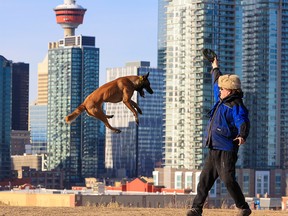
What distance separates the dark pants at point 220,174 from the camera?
966 inches

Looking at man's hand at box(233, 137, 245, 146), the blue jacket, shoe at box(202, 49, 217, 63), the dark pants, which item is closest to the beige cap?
the blue jacket

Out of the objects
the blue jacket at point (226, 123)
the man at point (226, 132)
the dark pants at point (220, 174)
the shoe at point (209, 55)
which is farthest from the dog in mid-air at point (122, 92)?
the blue jacket at point (226, 123)

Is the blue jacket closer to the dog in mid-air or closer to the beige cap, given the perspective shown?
the beige cap

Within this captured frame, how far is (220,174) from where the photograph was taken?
24578 millimetres

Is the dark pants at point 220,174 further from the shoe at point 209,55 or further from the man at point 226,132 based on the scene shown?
the shoe at point 209,55

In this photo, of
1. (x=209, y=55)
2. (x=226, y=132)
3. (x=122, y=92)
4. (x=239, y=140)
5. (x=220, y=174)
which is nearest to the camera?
(x=239, y=140)

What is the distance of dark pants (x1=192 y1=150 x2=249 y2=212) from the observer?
24547 millimetres

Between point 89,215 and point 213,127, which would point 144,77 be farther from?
point 213,127

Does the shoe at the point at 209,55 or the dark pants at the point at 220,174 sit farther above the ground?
the shoe at the point at 209,55

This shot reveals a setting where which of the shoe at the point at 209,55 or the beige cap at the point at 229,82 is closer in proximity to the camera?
the beige cap at the point at 229,82

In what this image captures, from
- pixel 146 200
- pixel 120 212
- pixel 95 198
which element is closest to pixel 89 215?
pixel 120 212

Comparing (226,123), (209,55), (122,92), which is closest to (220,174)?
(226,123)

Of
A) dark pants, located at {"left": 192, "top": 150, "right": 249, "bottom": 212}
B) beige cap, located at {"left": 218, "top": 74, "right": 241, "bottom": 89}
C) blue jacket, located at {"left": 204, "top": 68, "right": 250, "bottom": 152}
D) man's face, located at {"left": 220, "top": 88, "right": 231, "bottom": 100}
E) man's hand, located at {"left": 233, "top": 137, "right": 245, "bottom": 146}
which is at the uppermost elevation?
beige cap, located at {"left": 218, "top": 74, "right": 241, "bottom": 89}

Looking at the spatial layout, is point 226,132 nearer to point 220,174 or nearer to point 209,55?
point 220,174
